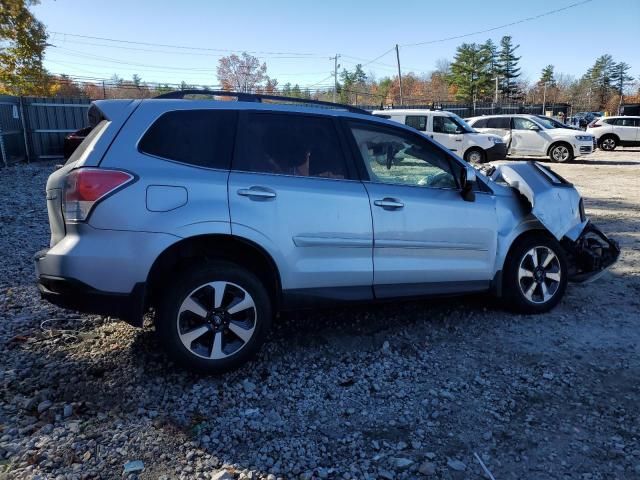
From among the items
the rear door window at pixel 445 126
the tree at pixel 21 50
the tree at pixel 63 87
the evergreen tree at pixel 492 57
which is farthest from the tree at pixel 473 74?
the rear door window at pixel 445 126

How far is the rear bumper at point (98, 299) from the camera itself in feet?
10.9

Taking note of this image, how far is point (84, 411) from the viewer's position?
3.17m

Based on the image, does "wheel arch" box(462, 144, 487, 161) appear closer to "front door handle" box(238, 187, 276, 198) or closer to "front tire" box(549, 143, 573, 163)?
"front tire" box(549, 143, 573, 163)

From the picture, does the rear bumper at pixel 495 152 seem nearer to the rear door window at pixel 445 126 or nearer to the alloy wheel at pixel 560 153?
the rear door window at pixel 445 126

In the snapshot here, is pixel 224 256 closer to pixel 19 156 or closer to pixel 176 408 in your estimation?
pixel 176 408

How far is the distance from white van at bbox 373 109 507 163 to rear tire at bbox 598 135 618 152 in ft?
37.3

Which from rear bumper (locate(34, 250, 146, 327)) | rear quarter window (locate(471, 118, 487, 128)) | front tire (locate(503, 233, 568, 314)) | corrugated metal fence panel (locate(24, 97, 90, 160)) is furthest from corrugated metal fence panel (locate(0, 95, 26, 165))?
rear quarter window (locate(471, 118, 487, 128))

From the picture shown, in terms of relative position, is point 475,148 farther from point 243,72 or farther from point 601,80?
point 601,80

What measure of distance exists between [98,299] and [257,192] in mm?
1211

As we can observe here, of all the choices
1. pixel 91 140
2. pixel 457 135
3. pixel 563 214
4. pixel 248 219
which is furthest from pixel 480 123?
pixel 91 140

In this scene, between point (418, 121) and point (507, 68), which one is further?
point (507, 68)

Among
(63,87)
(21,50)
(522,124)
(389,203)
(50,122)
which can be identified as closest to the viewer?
(389,203)

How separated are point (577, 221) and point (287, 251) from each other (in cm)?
306

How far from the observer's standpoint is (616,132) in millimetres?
25328
